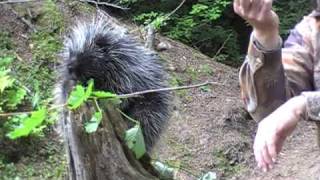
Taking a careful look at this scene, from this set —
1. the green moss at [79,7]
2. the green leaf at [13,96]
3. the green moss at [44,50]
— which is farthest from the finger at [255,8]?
the green moss at [79,7]

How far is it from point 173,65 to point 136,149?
378 cm

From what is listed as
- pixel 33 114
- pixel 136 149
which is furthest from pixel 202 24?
pixel 33 114

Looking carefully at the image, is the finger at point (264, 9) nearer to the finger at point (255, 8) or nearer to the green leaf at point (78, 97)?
the finger at point (255, 8)

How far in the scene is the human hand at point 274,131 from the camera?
194 cm

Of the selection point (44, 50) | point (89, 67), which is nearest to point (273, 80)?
point (89, 67)

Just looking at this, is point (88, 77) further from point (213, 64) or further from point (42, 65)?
point (213, 64)

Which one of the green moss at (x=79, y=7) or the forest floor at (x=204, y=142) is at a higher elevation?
the green moss at (x=79, y=7)

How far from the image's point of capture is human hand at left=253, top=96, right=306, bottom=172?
6.38ft

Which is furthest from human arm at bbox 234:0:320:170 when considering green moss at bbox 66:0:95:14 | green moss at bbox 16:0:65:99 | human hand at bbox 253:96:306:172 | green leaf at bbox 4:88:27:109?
green moss at bbox 66:0:95:14

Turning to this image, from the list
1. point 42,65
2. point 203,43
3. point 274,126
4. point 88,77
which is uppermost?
point 274,126

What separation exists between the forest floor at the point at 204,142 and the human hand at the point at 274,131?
241 centimetres

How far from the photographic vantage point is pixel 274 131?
1.94 metres

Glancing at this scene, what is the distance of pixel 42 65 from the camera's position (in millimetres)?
5422

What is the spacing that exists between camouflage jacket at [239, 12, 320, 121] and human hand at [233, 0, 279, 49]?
66mm
